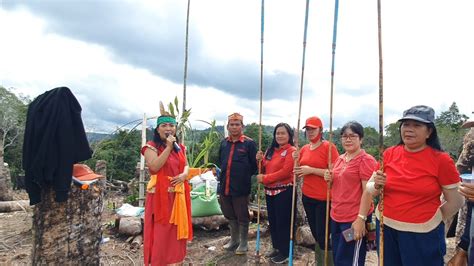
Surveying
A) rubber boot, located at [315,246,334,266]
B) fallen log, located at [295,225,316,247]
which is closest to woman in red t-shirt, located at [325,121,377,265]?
rubber boot, located at [315,246,334,266]

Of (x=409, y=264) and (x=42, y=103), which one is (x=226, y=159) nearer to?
(x=42, y=103)

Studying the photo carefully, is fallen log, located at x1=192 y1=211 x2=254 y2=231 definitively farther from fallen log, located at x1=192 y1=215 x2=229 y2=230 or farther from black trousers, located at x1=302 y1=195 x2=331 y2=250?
black trousers, located at x1=302 y1=195 x2=331 y2=250

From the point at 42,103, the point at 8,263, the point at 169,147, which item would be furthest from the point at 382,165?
the point at 8,263

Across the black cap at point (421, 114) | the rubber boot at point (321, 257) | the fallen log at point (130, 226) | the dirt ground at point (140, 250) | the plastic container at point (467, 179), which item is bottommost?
the dirt ground at point (140, 250)

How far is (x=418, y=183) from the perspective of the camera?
6.63ft

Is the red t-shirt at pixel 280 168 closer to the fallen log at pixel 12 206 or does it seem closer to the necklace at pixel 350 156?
the necklace at pixel 350 156

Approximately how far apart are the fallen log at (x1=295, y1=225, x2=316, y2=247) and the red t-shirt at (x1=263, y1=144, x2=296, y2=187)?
39.9 inches

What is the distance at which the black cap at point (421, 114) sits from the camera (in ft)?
6.63

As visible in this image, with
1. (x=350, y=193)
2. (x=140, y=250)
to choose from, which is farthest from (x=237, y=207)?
(x=350, y=193)

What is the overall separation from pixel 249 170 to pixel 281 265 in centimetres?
121

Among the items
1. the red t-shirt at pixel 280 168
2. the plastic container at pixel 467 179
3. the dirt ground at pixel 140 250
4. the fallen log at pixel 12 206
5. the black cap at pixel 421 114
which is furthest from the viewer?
the fallen log at pixel 12 206

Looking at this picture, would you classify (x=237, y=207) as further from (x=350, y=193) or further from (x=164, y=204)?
(x=350, y=193)

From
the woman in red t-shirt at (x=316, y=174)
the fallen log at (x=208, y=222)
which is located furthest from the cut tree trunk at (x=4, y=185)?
the woman in red t-shirt at (x=316, y=174)

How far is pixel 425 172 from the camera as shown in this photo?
2.01 meters
